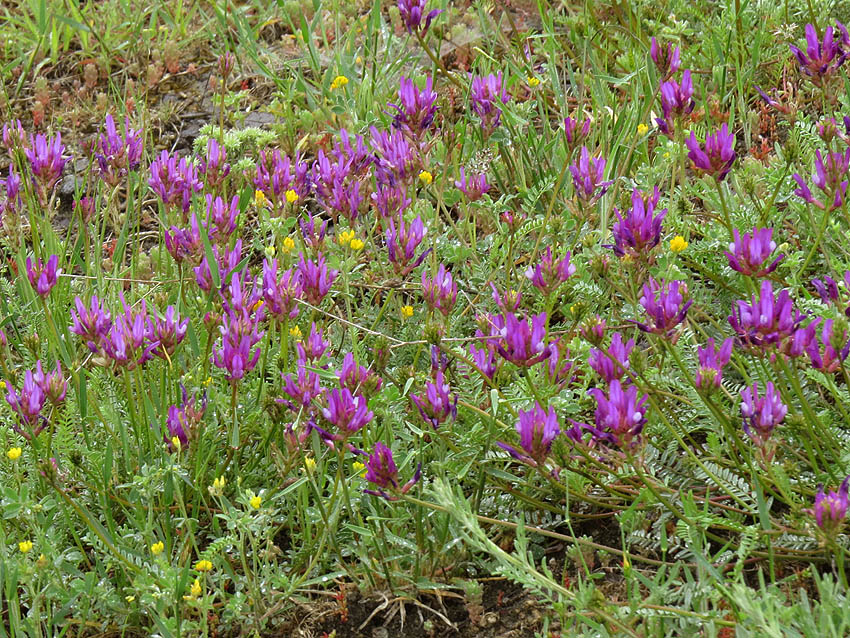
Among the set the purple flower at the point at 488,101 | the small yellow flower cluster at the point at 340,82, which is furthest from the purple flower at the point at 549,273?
the small yellow flower cluster at the point at 340,82

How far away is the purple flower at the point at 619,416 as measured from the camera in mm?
1915

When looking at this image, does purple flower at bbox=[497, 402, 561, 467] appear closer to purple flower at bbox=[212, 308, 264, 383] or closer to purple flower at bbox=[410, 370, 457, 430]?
purple flower at bbox=[410, 370, 457, 430]

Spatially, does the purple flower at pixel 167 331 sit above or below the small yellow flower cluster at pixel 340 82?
above

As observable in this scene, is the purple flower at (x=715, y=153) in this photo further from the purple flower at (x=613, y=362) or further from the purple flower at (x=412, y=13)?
the purple flower at (x=412, y=13)

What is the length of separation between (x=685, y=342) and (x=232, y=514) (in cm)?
121

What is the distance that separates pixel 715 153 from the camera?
2.36m

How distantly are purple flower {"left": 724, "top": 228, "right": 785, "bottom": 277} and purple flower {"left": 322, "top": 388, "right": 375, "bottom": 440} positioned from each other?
A: 816 millimetres

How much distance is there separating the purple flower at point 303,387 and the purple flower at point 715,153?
1.00 m

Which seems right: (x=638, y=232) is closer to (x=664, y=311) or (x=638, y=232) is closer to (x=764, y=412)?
(x=664, y=311)

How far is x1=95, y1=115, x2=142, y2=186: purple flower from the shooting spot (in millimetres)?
3230

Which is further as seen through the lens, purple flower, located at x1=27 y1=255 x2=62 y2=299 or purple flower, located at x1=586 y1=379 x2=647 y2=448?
purple flower, located at x1=27 y1=255 x2=62 y2=299

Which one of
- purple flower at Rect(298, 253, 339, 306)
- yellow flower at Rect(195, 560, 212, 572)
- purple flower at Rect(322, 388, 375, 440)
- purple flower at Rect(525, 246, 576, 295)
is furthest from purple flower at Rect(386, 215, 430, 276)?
yellow flower at Rect(195, 560, 212, 572)

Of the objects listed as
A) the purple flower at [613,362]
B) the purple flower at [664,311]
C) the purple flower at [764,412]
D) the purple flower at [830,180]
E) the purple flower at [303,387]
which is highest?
the purple flower at [830,180]

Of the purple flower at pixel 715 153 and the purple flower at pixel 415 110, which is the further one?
the purple flower at pixel 415 110
